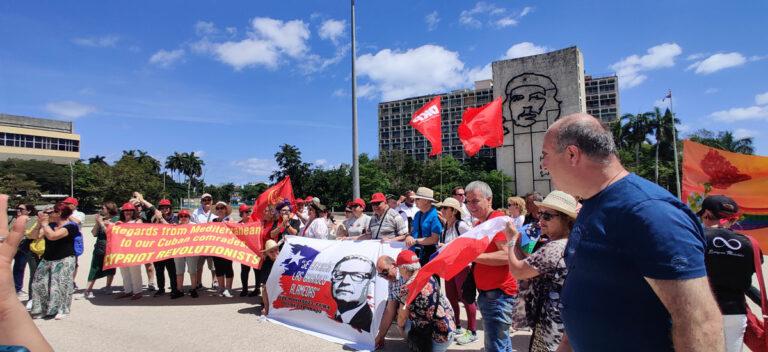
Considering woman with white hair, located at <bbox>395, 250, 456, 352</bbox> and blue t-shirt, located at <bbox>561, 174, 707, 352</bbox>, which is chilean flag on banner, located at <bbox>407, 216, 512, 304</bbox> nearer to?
woman with white hair, located at <bbox>395, 250, 456, 352</bbox>

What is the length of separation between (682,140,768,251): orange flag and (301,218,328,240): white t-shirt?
563 centimetres

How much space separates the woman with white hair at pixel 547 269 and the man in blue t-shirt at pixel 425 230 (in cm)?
238

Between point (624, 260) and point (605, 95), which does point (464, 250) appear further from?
point (605, 95)

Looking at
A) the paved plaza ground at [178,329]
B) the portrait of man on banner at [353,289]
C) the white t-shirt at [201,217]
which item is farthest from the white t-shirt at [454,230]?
the white t-shirt at [201,217]

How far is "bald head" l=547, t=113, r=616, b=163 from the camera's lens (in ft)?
5.22

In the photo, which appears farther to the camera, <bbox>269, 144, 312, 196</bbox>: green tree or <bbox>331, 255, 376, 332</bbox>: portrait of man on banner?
<bbox>269, 144, 312, 196</bbox>: green tree

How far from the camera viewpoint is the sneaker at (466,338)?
511cm

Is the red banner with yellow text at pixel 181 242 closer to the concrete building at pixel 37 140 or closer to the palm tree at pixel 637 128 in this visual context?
the palm tree at pixel 637 128

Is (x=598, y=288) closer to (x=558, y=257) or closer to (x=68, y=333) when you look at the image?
(x=558, y=257)

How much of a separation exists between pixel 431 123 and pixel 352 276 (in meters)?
7.10

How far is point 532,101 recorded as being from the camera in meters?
41.8

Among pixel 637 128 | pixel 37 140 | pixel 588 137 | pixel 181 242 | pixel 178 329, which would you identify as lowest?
pixel 178 329

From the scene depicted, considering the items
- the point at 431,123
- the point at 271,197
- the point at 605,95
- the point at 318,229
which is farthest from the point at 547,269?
the point at 605,95

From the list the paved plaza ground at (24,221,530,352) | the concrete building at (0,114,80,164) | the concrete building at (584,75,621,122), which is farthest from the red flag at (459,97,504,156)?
the concrete building at (584,75,621,122)
